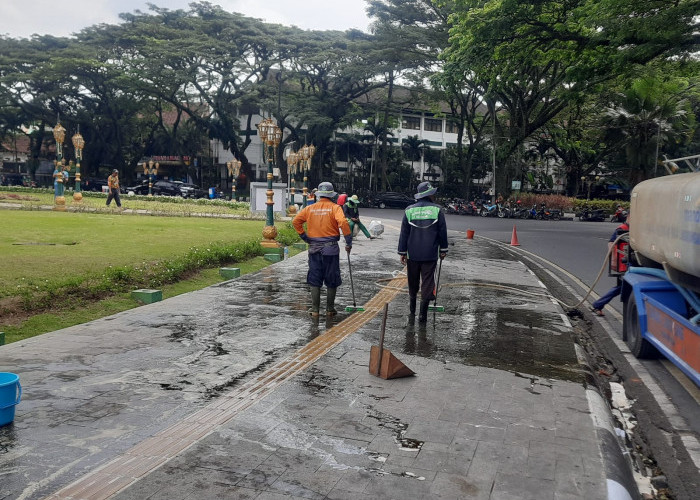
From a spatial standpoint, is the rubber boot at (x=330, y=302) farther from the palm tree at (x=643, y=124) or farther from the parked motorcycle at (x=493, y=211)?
the palm tree at (x=643, y=124)

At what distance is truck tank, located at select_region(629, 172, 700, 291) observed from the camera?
18.9 feet

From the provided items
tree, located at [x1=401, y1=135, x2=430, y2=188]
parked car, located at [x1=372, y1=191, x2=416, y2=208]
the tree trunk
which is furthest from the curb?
tree, located at [x1=401, y1=135, x2=430, y2=188]

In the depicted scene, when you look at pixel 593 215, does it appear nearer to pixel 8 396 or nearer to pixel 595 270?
pixel 595 270

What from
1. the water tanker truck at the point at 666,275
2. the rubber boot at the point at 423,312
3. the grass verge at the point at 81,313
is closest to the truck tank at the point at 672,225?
the water tanker truck at the point at 666,275

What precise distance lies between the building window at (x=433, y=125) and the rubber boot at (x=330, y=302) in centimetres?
6138

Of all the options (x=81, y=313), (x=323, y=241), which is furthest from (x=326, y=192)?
(x=81, y=313)

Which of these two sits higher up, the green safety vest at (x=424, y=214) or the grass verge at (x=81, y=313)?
the green safety vest at (x=424, y=214)

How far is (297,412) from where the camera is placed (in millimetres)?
5156

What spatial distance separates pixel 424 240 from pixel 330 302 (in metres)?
1.54

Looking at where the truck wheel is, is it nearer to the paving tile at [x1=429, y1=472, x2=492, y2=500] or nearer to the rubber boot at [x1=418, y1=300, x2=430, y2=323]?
the rubber boot at [x1=418, y1=300, x2=430, y2=323]

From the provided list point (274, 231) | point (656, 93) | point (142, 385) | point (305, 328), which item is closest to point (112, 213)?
point (274, 231)

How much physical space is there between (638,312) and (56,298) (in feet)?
24.6

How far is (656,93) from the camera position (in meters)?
36.6

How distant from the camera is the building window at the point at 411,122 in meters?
66.2
